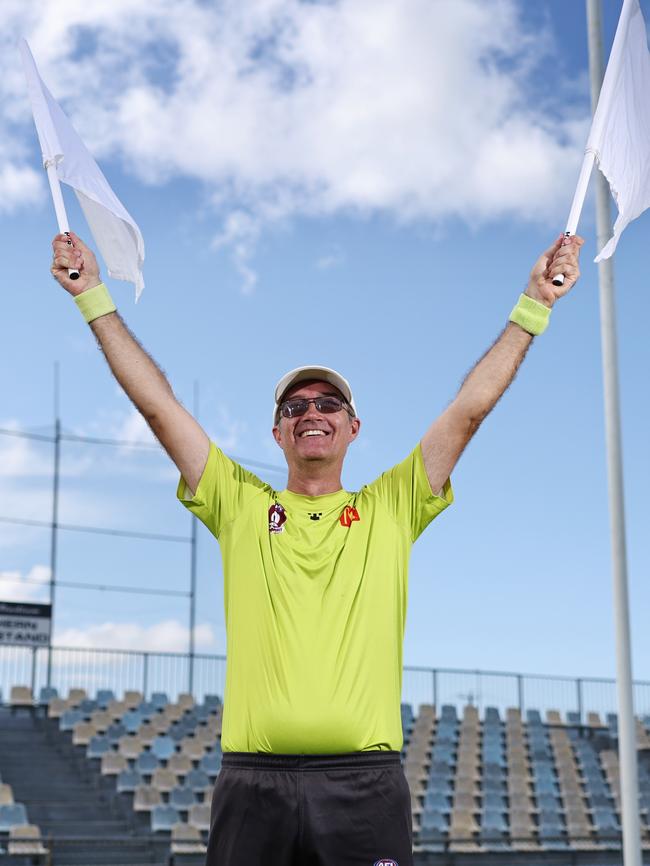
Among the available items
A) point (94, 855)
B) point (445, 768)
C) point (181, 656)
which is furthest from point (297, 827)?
point (181, 656)

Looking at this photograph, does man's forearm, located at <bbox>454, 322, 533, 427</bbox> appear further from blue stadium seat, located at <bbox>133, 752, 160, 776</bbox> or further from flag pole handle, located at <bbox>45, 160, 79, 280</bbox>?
blue stadium seat, located at <bbox>133, 752, 160, 776</bbox>

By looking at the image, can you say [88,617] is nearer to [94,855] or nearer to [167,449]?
[94,855]

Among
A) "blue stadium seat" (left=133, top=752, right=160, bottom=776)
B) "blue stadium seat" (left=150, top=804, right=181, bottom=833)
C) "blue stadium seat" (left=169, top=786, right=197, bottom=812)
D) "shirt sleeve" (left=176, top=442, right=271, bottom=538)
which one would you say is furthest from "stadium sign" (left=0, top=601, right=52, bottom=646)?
"shirt sleeve" (left=176, top=442, right=271, bottom=538)

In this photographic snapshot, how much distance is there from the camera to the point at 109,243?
13.0ft

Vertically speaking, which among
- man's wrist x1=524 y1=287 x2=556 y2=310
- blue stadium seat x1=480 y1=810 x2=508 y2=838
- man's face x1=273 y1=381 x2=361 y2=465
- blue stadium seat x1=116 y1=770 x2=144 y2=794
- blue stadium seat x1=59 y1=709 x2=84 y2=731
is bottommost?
blue stadium seat x1=480 y1=810 x2=508 y2=838

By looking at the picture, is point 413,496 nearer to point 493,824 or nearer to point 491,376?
point 491,376

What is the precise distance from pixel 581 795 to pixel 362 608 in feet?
56.1

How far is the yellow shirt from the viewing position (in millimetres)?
3039

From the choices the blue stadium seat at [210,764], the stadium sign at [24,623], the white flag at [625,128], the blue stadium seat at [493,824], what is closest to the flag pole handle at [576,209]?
the white flag at [625,128]

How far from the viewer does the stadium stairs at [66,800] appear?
14039 millimetres

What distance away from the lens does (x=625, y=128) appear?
425cm

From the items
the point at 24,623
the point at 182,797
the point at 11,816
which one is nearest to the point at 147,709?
the point at 24,623

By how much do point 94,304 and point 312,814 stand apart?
1403mm

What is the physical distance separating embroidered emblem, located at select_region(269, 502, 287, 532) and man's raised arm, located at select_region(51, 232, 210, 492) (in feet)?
0.69
